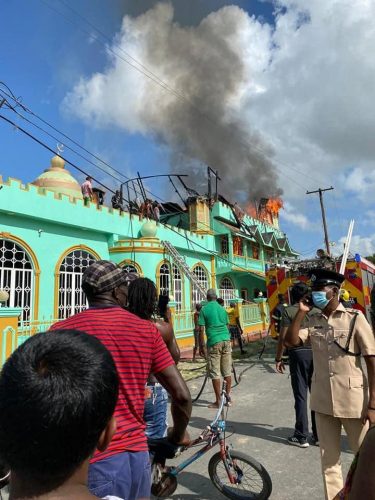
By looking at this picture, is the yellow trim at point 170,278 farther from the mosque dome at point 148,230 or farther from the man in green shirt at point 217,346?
the man in green shirt at point 217,346

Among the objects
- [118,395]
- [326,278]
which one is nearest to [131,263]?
[326,278]

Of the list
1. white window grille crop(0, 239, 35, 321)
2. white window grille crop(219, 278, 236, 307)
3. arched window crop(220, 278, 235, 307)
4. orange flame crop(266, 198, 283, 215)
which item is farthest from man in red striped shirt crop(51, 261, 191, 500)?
orange flame crop(266, 198, 283, 215)

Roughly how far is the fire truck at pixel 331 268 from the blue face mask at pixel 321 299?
221 inches

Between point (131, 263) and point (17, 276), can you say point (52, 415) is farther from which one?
point (131, 263)

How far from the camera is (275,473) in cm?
352

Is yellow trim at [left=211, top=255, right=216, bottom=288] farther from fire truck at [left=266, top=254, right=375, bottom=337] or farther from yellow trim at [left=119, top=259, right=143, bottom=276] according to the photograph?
fire truck at [left=266, top=254, right=375, bottom=337]

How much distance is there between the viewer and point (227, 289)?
22.5 meters

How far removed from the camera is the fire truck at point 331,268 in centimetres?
884

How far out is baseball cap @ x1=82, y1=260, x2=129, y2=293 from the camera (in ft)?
6.49

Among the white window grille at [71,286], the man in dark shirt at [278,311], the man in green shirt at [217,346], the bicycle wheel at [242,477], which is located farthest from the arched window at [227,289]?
the bicycle wheel at [242,477]

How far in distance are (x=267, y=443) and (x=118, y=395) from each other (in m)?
3.84

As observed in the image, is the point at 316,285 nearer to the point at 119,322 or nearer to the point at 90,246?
the point at 119,322

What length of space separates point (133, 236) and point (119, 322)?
47.1 ft

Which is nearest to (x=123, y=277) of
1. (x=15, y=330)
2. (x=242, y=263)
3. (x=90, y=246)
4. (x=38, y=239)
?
(x=15, y=330)
